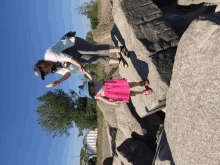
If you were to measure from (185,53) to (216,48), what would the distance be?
687 mm

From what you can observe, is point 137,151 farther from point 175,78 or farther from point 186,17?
point 186,17

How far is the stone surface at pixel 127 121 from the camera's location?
5844 millimetres

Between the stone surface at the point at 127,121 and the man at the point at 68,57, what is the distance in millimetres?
2471

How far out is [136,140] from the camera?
570 cm

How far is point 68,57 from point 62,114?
38.4 feet

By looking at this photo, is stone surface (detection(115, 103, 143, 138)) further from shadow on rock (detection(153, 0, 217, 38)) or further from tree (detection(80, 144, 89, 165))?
tree (detection(80, 144, 89, 165))

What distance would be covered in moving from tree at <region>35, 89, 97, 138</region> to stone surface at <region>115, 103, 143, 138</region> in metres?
7.75

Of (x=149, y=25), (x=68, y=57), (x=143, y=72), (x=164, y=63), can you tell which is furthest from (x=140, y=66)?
(x=68, y=57)

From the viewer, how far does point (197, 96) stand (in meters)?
2.51

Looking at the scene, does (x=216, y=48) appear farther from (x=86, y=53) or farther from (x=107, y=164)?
(x=107, y=164)

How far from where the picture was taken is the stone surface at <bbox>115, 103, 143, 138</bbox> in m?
5.84

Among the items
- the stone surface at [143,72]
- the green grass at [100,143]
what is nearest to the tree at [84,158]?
the green grass at [100,143]

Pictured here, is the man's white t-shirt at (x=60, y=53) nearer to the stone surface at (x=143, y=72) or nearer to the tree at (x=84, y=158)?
the stone surface at (x=143, y=72)

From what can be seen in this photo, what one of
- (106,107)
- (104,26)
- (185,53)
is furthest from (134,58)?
(104,26)
